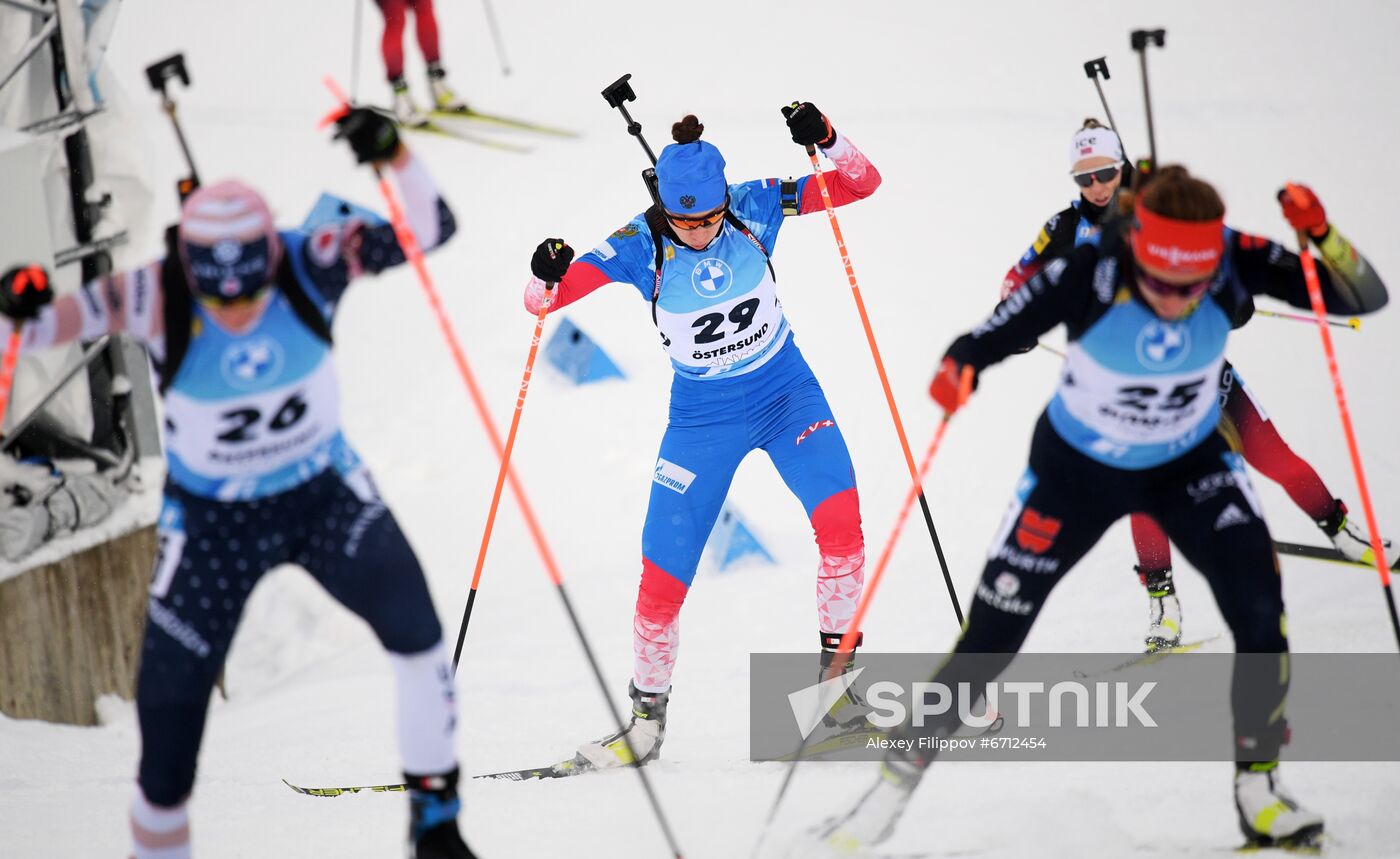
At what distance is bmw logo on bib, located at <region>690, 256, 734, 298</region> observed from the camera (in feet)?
14.3

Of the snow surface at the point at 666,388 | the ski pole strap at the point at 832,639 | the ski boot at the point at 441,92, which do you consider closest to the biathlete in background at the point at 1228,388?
the snow surface at the point at 666,388

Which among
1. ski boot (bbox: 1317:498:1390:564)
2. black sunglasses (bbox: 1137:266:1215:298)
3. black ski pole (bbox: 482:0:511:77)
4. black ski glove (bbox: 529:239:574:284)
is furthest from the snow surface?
black ski glove (bbox: 529:239:574:284)

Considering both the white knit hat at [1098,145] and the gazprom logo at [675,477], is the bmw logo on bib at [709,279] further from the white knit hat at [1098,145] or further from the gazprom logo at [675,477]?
the white knit hat at [1098,145]

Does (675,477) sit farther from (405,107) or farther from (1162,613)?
(405,107)

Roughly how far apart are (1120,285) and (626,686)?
11.6 feet

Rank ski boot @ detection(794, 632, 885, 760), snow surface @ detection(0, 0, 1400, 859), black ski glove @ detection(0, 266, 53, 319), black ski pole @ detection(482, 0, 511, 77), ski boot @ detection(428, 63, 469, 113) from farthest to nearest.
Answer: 1. black ski pole @ detection(482, 0, 511, 77)
2. ski boot @ detection(428, 63, 469, 113)
3. ski boot @ detection(794, 632, 885, 760)
4. snow surface @ detection(0, 0, 1400, 859)
5. black ski glove @ detection(0, 266, 53, 319)

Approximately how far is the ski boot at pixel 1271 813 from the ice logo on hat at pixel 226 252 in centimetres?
275

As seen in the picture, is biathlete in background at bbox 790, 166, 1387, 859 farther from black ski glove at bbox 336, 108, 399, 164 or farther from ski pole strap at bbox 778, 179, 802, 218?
ski pole strap at bbox 778, 179, 802, 218

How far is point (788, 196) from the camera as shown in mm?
4598

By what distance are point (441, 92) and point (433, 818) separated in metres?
8.52

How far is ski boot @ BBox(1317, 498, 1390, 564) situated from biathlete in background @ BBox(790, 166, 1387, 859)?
1.65m

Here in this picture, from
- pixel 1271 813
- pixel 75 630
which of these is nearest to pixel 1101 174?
pixel 1271 813

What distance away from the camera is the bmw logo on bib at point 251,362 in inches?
114

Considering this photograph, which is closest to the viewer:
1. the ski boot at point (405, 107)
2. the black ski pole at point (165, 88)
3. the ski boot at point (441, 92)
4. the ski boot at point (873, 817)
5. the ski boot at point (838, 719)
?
the black ski pole at point (165, 88)
